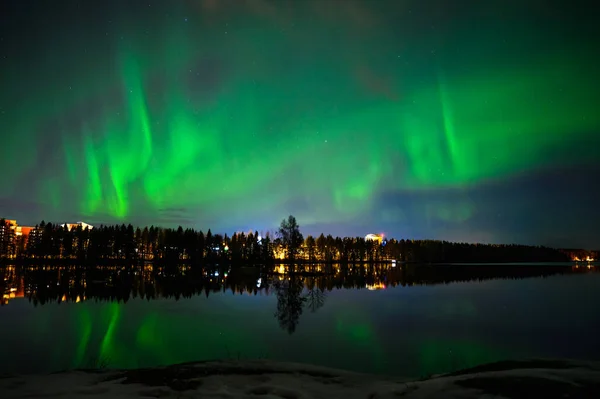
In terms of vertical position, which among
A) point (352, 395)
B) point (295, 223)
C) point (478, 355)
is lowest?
point (478, 355)

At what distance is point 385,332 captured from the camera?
30.5 meters

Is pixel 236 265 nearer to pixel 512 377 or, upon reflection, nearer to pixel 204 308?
pixel 204 308

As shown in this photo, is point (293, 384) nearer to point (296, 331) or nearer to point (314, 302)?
point (296, 331)

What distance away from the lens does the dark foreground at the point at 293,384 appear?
10719 mm

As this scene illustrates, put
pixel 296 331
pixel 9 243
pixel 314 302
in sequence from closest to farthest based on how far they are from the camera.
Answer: pixel 296 331 < pixel 314 302 < pixel 9 243

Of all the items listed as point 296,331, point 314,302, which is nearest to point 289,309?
point 314,302

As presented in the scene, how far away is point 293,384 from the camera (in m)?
12.6

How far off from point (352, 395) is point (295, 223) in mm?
126848

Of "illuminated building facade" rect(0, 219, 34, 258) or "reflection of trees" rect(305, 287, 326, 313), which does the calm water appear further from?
"illuminated building facade" rect(0, 219, 34, 258)

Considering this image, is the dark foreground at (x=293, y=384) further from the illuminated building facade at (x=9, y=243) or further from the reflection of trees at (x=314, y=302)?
the illuminated building facade at (x=9, y=243)

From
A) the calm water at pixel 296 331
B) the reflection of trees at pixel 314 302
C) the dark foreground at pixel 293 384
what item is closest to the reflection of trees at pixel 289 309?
the calm water at pixel 296 331

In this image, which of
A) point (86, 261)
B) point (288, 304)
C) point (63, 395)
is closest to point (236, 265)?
point (86, 261)

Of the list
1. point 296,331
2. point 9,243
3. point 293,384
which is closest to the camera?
point 293,384

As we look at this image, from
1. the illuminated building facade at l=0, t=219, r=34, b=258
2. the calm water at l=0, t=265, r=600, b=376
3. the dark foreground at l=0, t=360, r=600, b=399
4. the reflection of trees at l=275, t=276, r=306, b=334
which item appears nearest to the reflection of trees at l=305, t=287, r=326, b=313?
the calm water at l=0, t=265, r=600, b=376
